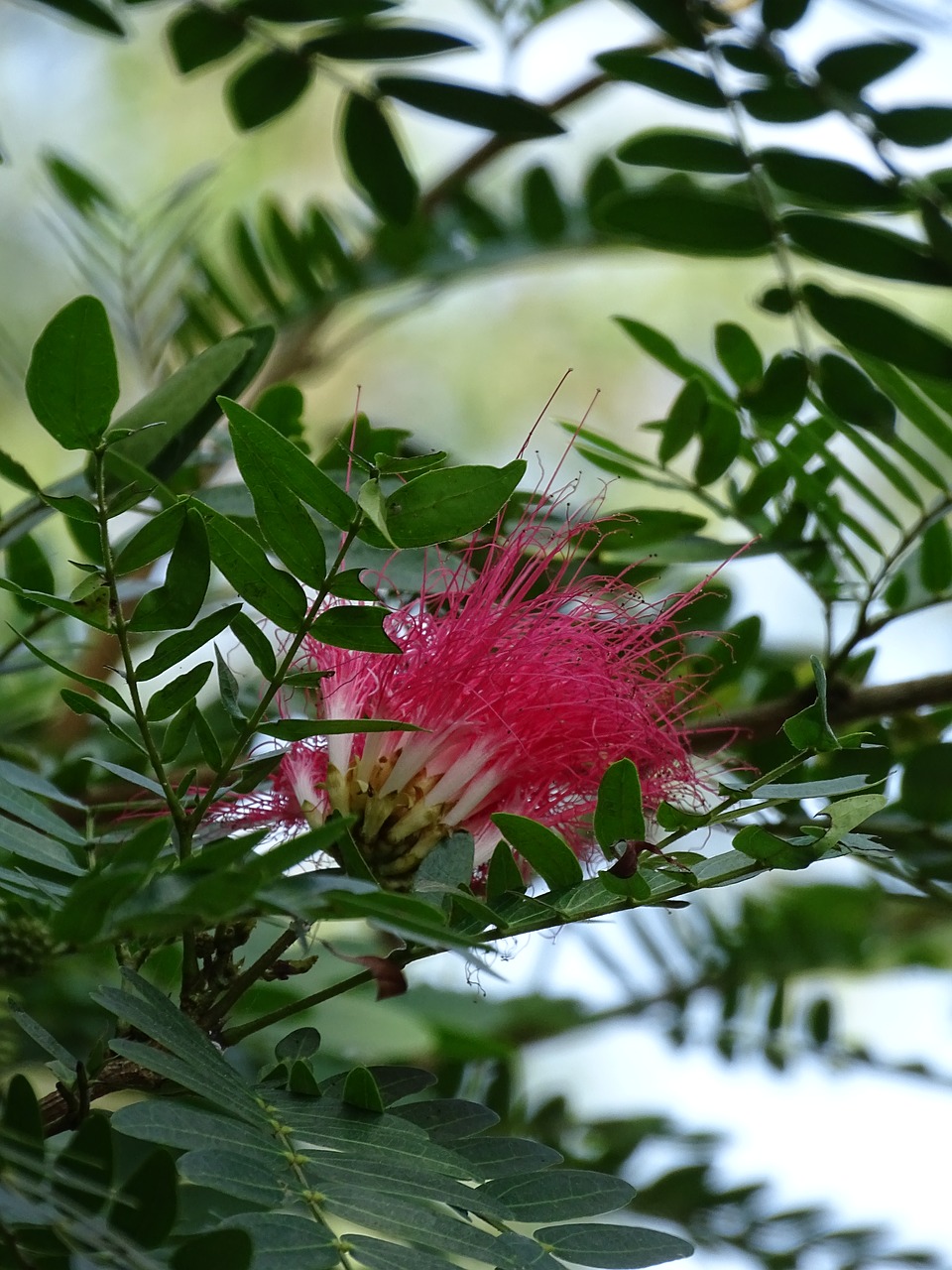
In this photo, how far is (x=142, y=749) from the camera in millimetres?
511

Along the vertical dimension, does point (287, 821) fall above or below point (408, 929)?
below

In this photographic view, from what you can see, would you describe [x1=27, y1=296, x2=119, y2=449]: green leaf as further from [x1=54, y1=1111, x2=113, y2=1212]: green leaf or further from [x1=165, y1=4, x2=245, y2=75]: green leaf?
[x1=165, y1=4, x2=245, y2=75]: green leaf

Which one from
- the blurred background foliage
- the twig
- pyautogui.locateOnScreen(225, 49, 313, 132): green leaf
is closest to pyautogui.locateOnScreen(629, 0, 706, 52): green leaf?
the blurred background foliage

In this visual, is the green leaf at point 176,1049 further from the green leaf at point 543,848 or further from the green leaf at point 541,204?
the green leaf at point 541,204

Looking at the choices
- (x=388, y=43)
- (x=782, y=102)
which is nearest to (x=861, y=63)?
(x=782, y=102)

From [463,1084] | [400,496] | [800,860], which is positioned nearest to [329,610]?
[400,496]

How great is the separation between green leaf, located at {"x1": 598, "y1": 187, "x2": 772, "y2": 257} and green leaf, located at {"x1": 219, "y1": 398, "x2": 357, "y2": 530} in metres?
0.31

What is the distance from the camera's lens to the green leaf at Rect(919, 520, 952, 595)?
82 centimetres

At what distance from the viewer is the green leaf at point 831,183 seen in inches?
26.2

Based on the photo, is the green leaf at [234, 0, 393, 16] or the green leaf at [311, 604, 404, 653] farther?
the green leaf at [234, 0, 393, 16]

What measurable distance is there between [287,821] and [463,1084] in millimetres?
469

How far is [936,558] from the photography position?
827 mm

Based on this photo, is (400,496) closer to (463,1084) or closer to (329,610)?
(329,610)

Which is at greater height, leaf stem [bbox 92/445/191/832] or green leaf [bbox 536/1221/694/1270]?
leaf stem [bbox 92/445/191/832]
